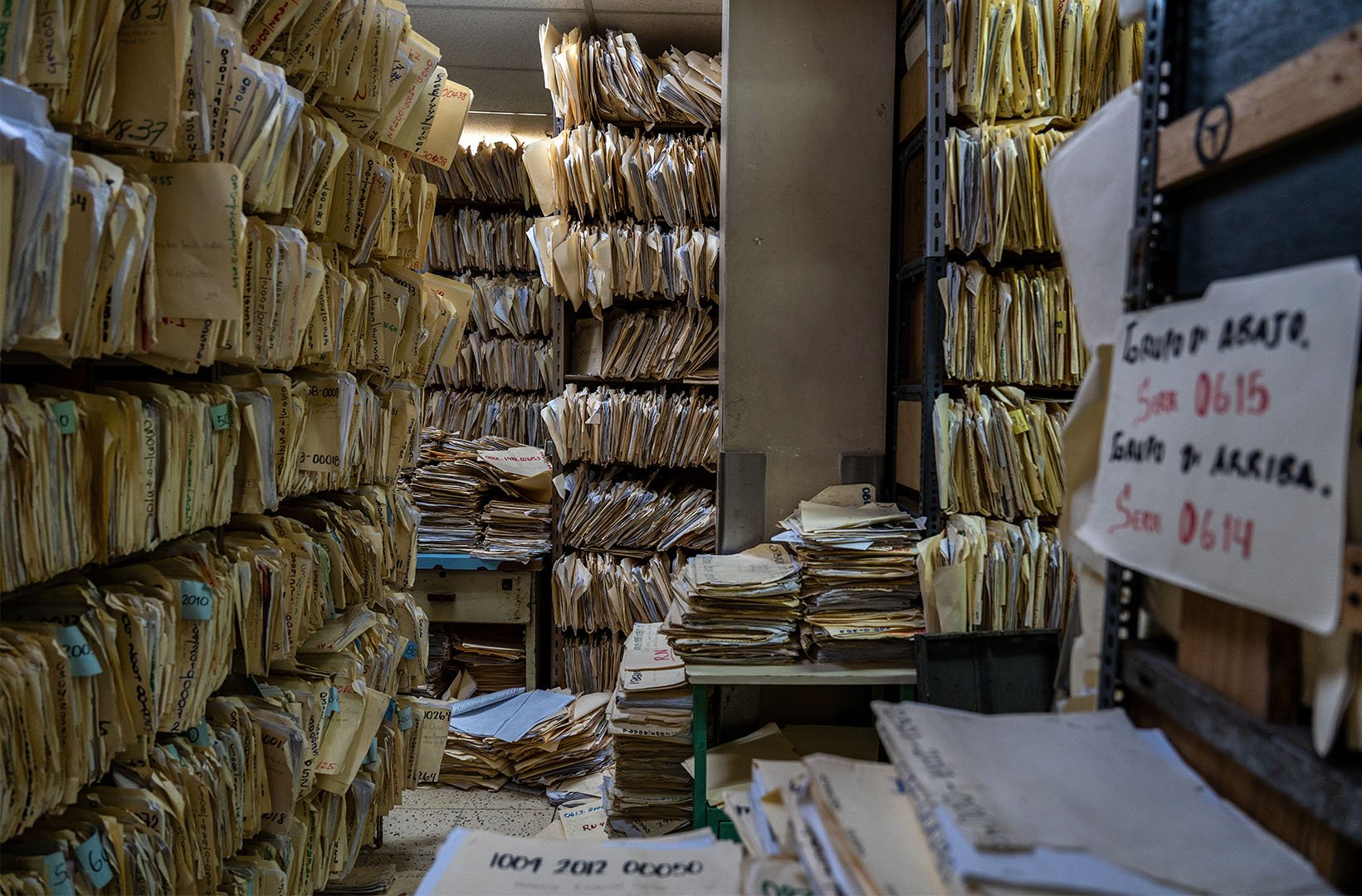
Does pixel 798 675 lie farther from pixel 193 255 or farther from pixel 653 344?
pixel 653 344

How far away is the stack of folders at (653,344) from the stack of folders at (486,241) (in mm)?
730

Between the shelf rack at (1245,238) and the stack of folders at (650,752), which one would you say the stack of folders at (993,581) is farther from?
the shelf rack at (1245,238)

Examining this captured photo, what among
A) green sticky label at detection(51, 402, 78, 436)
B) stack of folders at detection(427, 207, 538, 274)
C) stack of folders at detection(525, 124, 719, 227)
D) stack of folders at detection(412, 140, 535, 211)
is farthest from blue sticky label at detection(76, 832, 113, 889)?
stack of folders at detection(412, 140, 535, 211)

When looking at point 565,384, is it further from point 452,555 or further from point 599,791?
point 599,791

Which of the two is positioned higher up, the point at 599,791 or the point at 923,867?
the point at 923,867

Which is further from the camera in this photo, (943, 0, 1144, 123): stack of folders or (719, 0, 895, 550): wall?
(719, 0, 895, 550): wall

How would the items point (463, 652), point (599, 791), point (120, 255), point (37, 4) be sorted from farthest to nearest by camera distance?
point (463, 652)
point (599, 791)
point (120, 255)
point (37, 4)

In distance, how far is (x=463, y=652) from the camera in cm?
427

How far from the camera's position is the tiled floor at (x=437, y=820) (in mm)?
2914

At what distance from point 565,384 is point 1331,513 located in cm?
362

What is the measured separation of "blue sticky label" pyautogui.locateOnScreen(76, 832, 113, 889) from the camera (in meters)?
1.35

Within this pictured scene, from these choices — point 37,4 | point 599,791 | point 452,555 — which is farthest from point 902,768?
point 452,555

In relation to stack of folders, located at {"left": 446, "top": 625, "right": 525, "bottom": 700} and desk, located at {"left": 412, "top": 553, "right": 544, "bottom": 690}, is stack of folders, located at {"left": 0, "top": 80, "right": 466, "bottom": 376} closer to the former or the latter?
desk, located at {"left": 412, "top": 553, "right": 544, "bottom": 690}

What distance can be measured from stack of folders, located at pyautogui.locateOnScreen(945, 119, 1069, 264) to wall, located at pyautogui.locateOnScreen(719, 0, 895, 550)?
0.48 meters
